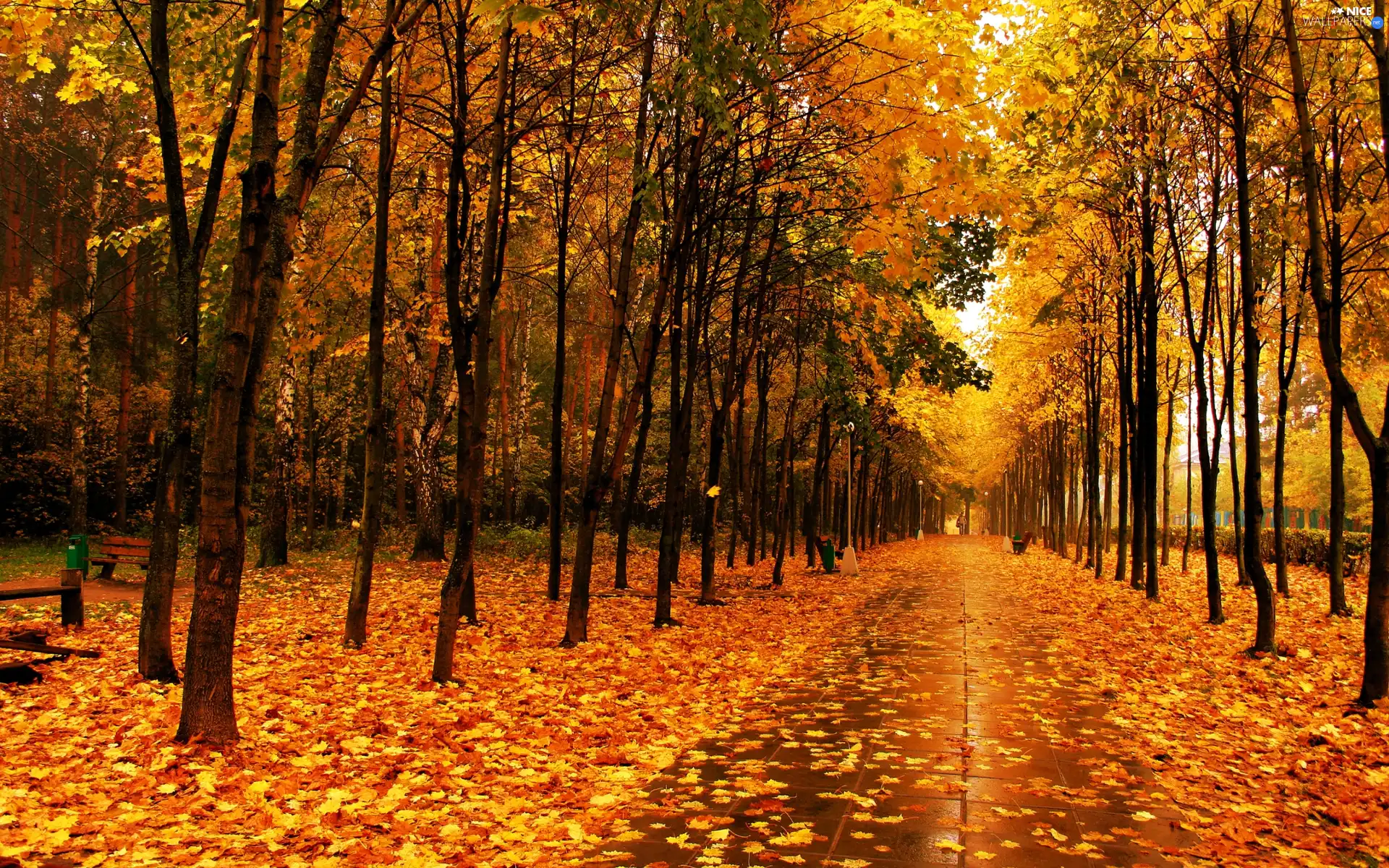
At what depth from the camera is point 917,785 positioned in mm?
5277

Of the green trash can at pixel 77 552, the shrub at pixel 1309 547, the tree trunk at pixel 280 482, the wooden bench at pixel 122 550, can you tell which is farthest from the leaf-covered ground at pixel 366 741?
the shrub at pixel 1309 547

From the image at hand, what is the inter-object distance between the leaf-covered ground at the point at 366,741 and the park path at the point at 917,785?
1.61 ft

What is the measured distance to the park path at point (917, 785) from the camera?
4258mm

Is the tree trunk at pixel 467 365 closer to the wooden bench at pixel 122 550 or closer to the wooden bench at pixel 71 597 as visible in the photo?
the wooden bench at pixel 71 597

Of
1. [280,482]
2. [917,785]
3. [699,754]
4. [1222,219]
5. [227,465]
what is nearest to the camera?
[917,785]

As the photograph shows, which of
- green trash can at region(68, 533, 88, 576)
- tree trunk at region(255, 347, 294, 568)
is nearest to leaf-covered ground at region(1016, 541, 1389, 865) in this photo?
green trash can at region(68, 533, 88, 576)

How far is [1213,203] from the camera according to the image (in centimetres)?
1298

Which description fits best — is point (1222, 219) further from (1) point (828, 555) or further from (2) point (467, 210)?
(2) point (467, 210)

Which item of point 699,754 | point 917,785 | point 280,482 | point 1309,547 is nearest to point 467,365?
point 699,754

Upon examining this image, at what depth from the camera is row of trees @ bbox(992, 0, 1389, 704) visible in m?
8.72

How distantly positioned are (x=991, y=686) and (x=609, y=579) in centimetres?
1082

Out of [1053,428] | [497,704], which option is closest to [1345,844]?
[497,704]

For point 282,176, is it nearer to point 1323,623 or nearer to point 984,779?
point 984,779

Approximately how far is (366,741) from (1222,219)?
615 inches
